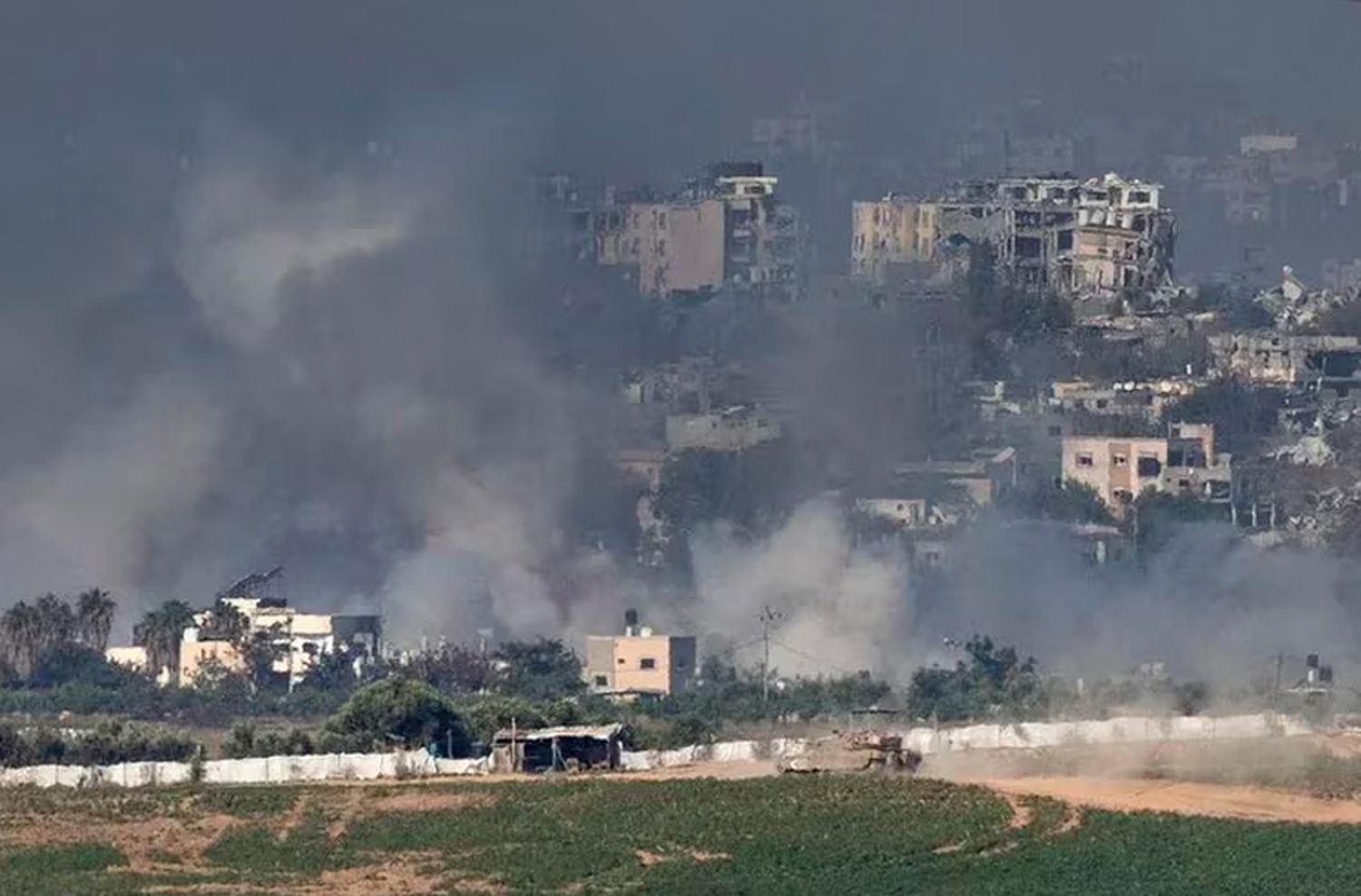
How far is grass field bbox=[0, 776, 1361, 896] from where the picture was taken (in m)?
50.0

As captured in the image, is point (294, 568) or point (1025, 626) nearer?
point (1025, 626)

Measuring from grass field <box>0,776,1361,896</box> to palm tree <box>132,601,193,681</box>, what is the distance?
82.2ft

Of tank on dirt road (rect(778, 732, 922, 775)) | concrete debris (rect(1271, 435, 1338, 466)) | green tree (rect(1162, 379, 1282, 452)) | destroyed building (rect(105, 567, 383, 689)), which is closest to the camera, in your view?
tank on dirt road (rect(778, 732, 922, 775))

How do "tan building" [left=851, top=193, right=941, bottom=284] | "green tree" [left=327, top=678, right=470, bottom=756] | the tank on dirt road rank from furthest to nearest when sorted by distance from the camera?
"tan building" [left=851, top=193, right=941, bottom=284], "green tree" [left=327, top=678, right=470, bottom=756], the tank on dirt road

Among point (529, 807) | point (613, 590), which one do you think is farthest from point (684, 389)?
point (529, 807)

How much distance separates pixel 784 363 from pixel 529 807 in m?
40.7

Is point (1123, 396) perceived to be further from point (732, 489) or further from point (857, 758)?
point (857, 758)

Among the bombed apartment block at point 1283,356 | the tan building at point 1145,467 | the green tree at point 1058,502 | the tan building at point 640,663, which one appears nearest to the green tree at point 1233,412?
Answer: the bombed apartment block at point 1283,356

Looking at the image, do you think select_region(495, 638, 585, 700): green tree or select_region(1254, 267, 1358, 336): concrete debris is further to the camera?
select_region(1254, 267, 1358, 336): concrete debris

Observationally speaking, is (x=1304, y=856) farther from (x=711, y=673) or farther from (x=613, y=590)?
(x=613, y=590)

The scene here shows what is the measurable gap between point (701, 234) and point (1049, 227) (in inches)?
332

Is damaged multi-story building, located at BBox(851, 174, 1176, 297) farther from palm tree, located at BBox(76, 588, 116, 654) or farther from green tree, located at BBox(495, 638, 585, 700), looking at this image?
palm tree, located at BBox(76, 588, 116, 654)

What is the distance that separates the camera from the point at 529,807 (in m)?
55.4

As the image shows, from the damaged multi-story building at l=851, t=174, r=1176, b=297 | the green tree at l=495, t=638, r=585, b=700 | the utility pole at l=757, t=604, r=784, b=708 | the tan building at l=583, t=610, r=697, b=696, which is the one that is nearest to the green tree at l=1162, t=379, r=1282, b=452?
the damaged multi-story building at l=851, t=174, r=1176, b=297
